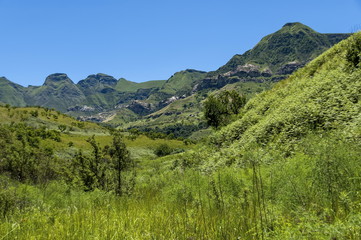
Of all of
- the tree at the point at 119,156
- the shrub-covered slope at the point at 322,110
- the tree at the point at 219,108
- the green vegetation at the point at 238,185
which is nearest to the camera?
the green vegetation at the point at 238,185

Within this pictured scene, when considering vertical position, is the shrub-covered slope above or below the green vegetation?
above

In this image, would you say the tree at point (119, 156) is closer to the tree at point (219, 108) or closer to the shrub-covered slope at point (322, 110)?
the shrub-covered slope at point (322, 110)

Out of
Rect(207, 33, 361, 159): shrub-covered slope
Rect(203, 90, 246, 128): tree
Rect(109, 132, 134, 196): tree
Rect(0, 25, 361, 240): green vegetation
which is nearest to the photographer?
Rect(0, 25, 361, 240): green vegetation

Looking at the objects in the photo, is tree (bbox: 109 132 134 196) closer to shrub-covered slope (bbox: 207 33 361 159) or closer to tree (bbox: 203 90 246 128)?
shrub-covered slope (bbox: 207 33 361 159)

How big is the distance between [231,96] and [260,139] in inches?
1386

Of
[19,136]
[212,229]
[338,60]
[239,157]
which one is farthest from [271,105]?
[19,136]

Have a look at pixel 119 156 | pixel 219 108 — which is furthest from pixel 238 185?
pixel 219 108

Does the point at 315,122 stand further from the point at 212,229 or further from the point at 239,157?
the point at 212,229

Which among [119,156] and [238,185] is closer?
[238,185]

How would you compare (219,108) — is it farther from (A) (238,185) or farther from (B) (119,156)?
(A) (238,185)

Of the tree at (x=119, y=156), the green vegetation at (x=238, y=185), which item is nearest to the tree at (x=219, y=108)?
the green vegetation at (x=238, y=185)

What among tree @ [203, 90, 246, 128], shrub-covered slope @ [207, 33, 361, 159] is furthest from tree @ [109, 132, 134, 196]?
tree @ [203, 90, 246, 128]

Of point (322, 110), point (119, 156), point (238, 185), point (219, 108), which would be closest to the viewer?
point (238, 185)

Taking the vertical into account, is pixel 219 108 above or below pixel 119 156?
above
